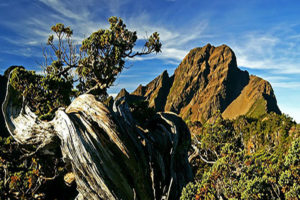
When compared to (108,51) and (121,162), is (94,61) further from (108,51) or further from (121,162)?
(121,162)

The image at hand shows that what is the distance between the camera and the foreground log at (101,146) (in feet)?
31.6

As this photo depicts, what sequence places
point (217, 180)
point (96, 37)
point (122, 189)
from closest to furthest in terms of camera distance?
point (217, 180), point (122, 189), point (96, 37)

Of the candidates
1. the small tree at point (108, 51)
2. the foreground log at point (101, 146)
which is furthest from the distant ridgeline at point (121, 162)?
the small tree at point (108, 51)

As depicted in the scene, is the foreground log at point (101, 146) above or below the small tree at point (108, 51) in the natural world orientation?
below

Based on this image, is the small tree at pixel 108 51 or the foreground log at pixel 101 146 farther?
the small tree at pixel 108 51

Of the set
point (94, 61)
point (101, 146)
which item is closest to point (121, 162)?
point (101, 146)

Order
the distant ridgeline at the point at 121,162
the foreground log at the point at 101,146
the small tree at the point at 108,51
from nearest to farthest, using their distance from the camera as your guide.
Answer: the distant ridgeline at the point at 121,162, the foreground log at the point at 101,146, the small tree at the point at 108,51

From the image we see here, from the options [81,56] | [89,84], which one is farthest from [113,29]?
[89,84]

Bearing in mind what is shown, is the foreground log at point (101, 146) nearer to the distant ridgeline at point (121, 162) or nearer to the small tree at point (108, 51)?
the distant ridgeline at point (121, 162)

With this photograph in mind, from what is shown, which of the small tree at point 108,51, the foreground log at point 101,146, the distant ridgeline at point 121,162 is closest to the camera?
the distant ridgeline at point 121,162

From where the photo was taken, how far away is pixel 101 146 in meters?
10.0

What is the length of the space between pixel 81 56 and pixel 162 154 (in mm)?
12162

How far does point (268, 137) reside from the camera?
161ft

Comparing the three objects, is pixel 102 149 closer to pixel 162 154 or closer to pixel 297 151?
pixel 162 154
